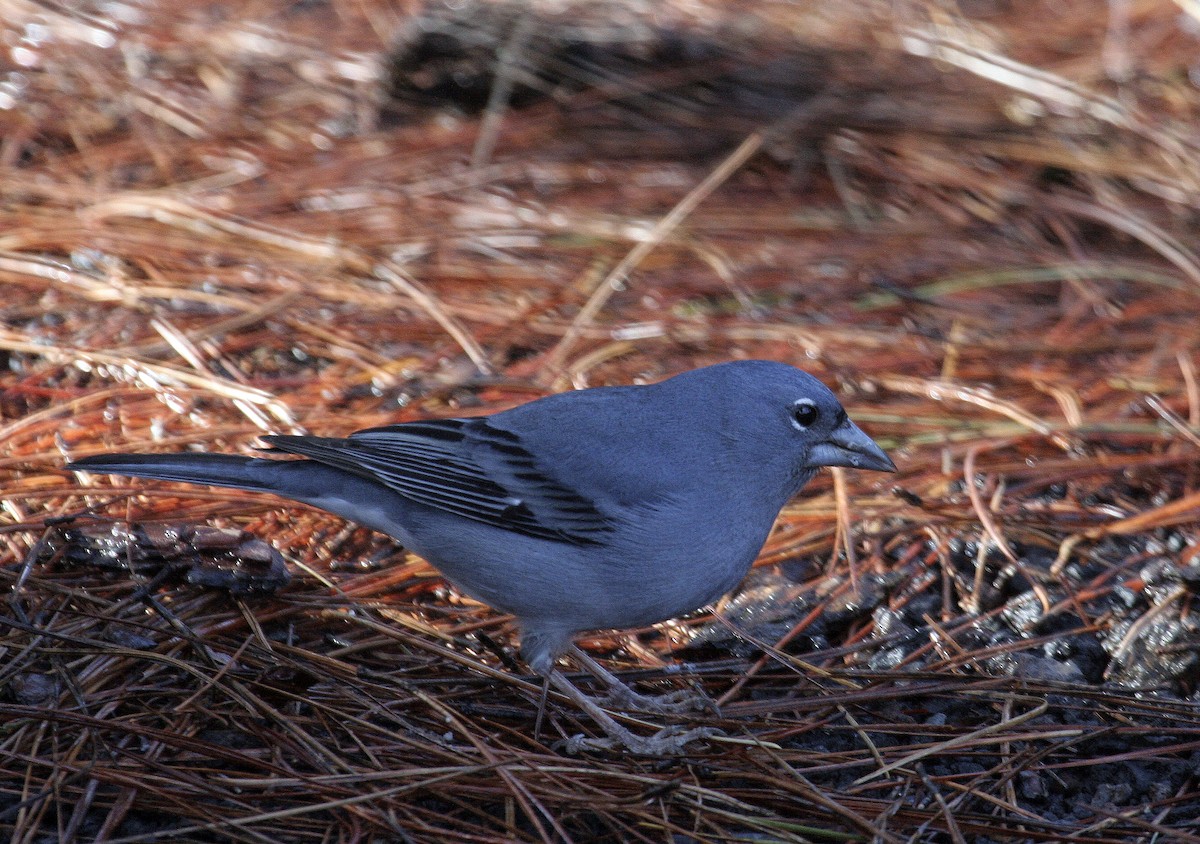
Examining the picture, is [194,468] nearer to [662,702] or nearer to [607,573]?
[607,573]

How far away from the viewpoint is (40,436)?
170 inches

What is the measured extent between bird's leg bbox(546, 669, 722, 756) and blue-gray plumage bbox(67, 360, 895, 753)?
0.79 feet

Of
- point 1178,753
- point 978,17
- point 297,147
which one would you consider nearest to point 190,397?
point 297,147

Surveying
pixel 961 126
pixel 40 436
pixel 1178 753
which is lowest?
pixel 40 436

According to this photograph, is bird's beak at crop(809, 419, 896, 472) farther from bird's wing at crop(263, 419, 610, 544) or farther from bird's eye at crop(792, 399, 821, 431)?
bird's wing at crop(263, 419, 610, 544)

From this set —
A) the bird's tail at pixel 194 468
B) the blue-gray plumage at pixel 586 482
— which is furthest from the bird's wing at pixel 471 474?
the bird's tail at pixel 194 468

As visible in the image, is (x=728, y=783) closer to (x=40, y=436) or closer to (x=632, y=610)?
(x=632, y=610)

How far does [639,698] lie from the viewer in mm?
3561

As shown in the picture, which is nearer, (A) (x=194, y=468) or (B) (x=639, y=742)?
(B) (x=639, y=742)

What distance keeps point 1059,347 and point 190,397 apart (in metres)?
3.72

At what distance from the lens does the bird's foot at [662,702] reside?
11.4 feet

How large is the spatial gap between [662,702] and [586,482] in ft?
2.28

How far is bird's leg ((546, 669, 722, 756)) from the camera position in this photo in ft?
10.8

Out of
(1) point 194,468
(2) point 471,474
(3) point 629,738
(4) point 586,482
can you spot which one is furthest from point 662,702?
(1) point 194,468
